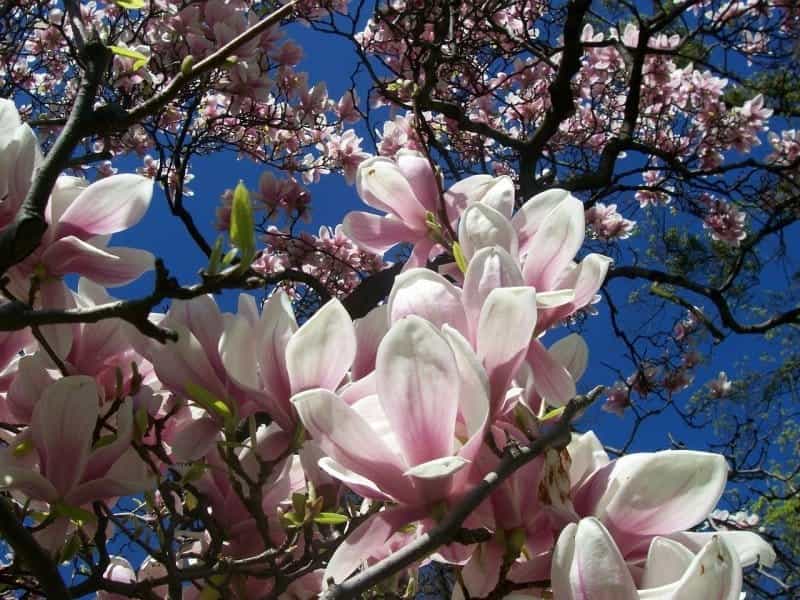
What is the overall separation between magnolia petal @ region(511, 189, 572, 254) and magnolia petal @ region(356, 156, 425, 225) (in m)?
0.12

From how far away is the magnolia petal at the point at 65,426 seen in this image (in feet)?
1.76

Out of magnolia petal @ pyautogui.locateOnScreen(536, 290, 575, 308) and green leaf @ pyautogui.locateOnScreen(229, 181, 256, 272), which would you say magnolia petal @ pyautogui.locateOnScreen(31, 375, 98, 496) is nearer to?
green leaf @ pyautogui.locateOnScreen(229, 181, 256, 272)

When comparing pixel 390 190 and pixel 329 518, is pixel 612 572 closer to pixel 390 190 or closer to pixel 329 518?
pixel 329 518

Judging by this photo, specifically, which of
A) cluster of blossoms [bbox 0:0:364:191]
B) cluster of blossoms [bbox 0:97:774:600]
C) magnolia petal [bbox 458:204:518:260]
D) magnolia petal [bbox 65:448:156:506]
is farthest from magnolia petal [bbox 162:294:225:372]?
cluster of blossoms [bbox 0:0:364:191]

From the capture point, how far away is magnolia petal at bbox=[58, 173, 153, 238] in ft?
2.03

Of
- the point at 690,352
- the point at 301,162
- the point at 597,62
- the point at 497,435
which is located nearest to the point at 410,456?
the point at 497,435

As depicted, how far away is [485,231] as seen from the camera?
553mm

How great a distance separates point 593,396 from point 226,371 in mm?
280

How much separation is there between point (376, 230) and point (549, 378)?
1.01 feet

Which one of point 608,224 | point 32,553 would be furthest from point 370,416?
point 608,224

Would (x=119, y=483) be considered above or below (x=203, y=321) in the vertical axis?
below

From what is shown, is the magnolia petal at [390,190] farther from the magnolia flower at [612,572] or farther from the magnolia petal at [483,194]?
the magnolia flower at [612,572]

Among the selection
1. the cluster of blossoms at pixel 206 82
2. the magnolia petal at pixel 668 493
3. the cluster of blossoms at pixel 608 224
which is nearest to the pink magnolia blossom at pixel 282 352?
the magnolia petal at pixel 668 493

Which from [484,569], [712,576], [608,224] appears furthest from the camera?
[608,224]
